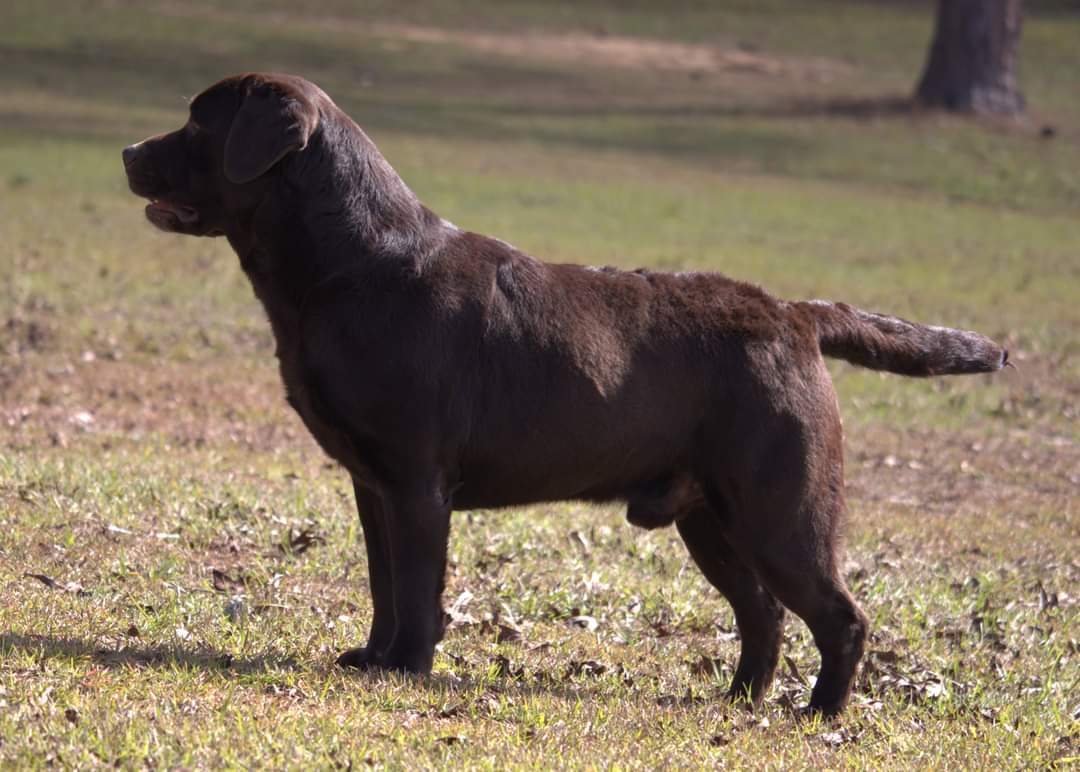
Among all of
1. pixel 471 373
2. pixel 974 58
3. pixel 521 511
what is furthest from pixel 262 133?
pixel 974 58

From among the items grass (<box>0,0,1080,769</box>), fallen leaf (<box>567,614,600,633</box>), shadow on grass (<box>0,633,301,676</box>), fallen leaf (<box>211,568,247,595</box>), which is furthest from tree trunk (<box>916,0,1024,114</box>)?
shadow on grass (<box>0,633,301,676</box>)

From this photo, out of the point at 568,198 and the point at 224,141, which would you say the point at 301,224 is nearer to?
the point at 224,141

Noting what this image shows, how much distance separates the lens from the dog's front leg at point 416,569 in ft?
19.1

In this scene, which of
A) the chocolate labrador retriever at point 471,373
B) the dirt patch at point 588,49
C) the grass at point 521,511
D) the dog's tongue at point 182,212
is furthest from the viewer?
the dirt patch at point 588,49

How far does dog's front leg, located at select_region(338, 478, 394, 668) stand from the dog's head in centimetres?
115

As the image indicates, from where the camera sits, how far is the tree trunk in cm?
3266

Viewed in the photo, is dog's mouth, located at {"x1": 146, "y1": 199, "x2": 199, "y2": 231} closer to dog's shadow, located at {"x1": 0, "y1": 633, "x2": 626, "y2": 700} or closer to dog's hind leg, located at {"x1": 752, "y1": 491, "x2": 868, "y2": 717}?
dog's shadow, located at {"x1": 0, "y1": 633, "x2": 626, "y2": 700}

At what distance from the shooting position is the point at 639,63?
130ft

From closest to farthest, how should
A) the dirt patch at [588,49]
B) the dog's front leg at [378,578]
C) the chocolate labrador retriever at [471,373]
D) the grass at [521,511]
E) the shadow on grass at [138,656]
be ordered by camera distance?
the grass at [521,511] < the shadow on grass at [138,656] < the chocolate labrador retriever at [471,373] < the dog's front leg at [378,578] < the dirt patch at [588,49]

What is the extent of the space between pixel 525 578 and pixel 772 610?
1662 millimetres

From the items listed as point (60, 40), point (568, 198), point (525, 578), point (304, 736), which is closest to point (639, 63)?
point (60, 40)

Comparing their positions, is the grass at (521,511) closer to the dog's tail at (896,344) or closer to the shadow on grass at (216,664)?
the shadow on grass at (216,664)

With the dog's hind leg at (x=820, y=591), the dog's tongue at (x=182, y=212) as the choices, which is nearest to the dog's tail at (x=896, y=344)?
Answer: the dog's hind leg at (x=820, y=591)

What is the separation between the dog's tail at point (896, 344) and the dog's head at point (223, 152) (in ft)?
6.86
